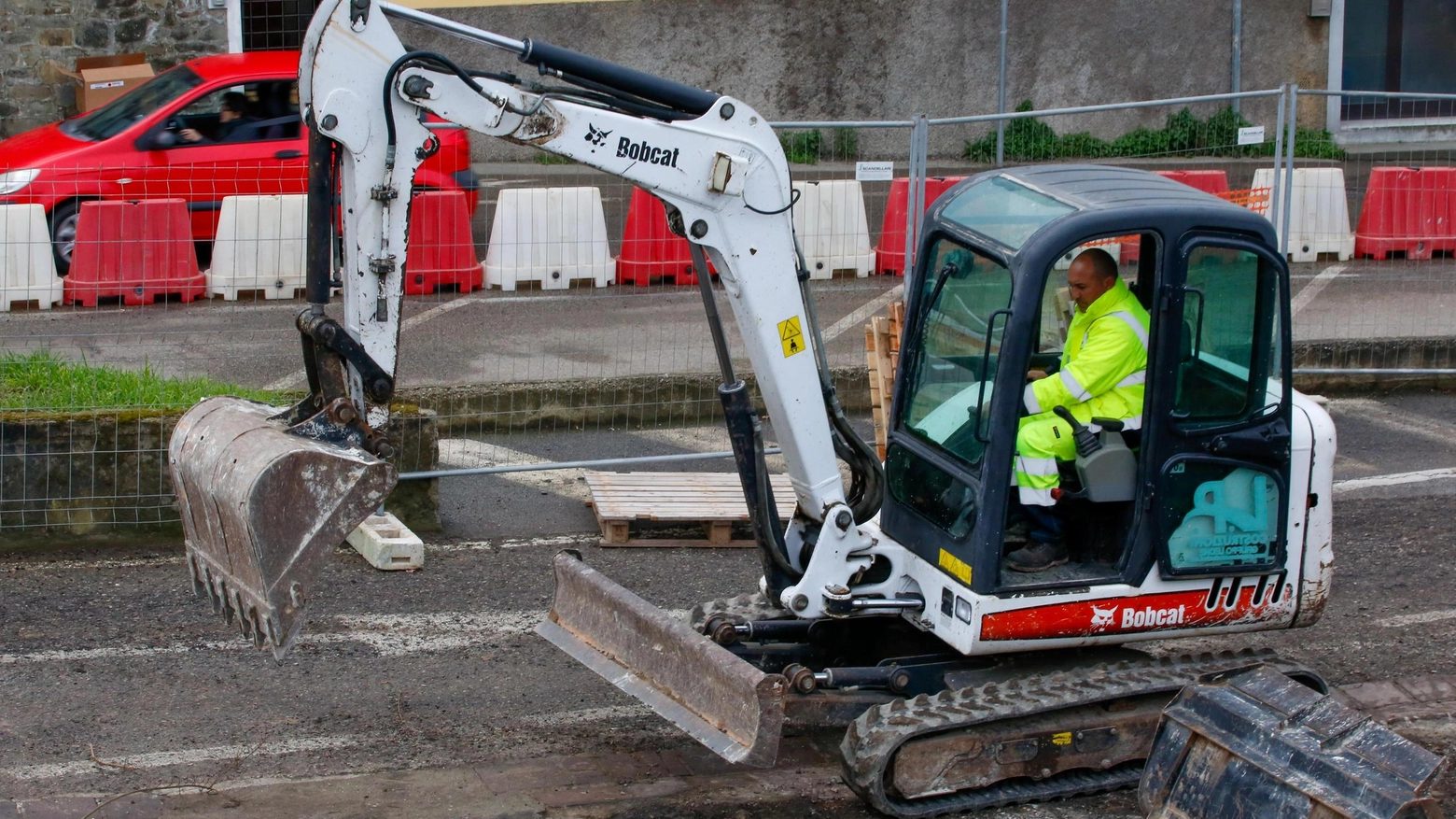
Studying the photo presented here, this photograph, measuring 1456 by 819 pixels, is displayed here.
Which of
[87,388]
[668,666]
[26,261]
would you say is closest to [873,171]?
[87,388]

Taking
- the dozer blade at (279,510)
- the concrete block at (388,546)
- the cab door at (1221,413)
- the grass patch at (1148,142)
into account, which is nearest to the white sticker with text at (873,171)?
the grass patch at (1148,142)

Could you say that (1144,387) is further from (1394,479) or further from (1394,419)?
(1394,419)

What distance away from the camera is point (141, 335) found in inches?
397

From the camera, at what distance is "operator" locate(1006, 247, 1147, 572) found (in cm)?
541

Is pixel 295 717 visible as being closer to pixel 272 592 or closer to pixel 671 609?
pixel 272 592

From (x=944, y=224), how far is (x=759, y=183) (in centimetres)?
72

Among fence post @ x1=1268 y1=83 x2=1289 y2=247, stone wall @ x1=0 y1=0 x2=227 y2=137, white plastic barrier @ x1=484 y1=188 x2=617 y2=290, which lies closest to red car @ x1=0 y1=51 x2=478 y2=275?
white plastic barrier @ x1=484 y1=188 x2=617 y2=290

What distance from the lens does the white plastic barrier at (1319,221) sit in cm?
1248

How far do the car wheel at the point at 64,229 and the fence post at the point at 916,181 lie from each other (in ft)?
19.8

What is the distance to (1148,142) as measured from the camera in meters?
14.1

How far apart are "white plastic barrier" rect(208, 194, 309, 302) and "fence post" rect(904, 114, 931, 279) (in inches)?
157

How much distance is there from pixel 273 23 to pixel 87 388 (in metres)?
11.1

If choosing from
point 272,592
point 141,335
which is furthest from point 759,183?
point 141,335

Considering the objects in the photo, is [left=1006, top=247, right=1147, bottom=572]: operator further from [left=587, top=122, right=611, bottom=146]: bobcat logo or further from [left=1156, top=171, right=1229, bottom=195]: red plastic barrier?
[left=1156, top=171, right=1229, bottom=195]: red plastic barrier
